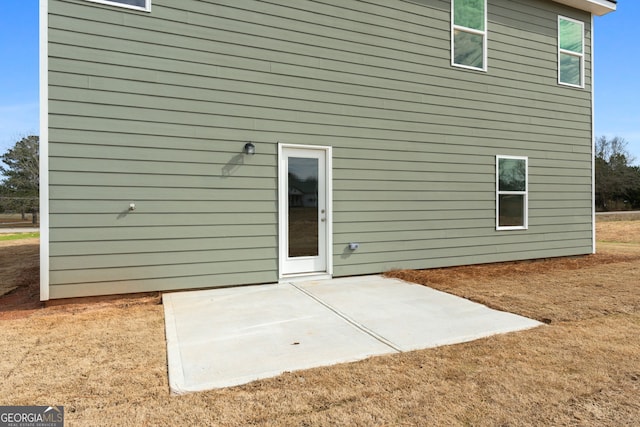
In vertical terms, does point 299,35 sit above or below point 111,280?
above

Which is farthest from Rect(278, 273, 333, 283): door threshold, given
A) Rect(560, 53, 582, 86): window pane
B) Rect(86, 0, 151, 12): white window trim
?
Rect(560, 53, 582, 86): window pane

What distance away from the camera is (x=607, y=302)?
422 cm

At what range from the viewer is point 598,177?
33781 millimetres

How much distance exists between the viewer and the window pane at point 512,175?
22.9ft

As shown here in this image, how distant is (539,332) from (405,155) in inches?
137

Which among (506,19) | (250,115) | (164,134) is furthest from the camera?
(506,19)

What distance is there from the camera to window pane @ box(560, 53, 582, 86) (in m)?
7.65

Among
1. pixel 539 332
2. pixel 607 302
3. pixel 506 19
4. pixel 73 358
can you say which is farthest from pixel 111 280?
pixel 506 19

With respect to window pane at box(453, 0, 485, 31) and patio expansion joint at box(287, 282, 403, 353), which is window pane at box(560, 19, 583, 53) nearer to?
window pane at box(453, 0, 485, 31)

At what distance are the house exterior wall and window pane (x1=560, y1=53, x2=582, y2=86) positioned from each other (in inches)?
19.3

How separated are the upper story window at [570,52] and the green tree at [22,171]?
2562 cm

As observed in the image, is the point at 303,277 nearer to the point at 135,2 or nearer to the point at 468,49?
the point at 135,2

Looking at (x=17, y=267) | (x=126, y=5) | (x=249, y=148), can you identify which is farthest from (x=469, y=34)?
(x=17, y=267)

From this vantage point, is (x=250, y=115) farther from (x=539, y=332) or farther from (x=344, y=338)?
(x=539, y=332)
